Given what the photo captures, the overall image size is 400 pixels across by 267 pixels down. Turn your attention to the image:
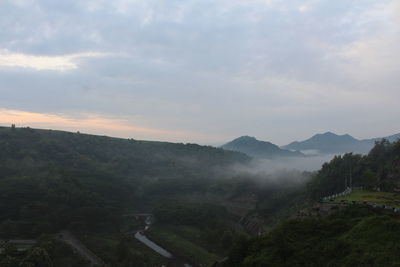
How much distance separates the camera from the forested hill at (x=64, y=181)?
88.0 m

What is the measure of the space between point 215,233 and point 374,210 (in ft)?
163

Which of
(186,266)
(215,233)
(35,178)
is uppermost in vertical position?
(35,178)

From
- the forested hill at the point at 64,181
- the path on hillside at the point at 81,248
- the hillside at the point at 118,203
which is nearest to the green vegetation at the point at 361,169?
the hillside at the point at 118,203

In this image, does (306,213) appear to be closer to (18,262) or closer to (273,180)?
(18,262)

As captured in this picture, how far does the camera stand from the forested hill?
8800 centimetres

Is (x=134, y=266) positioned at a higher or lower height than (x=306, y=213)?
lower

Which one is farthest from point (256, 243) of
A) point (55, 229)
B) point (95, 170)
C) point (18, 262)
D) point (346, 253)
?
point (95, 170)

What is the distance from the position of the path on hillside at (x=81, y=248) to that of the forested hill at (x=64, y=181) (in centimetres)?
426

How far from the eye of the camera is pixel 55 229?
83.4 m

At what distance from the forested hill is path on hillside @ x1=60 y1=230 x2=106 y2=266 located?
426 centimetres

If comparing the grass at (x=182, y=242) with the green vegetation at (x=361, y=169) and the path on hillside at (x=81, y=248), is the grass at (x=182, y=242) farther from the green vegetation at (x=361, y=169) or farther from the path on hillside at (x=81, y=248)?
the green vegetation at (x=361, y=169)

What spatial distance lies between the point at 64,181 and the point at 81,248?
156ft

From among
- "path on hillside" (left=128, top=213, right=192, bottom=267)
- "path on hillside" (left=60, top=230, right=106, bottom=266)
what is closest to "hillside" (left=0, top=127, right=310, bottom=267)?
"path on hillside" (left=60, top=230, right=106, bottom=266)

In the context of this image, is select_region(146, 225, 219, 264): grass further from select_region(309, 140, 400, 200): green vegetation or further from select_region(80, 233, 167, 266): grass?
select_region(309, 140, 400, 200): green vegetation
